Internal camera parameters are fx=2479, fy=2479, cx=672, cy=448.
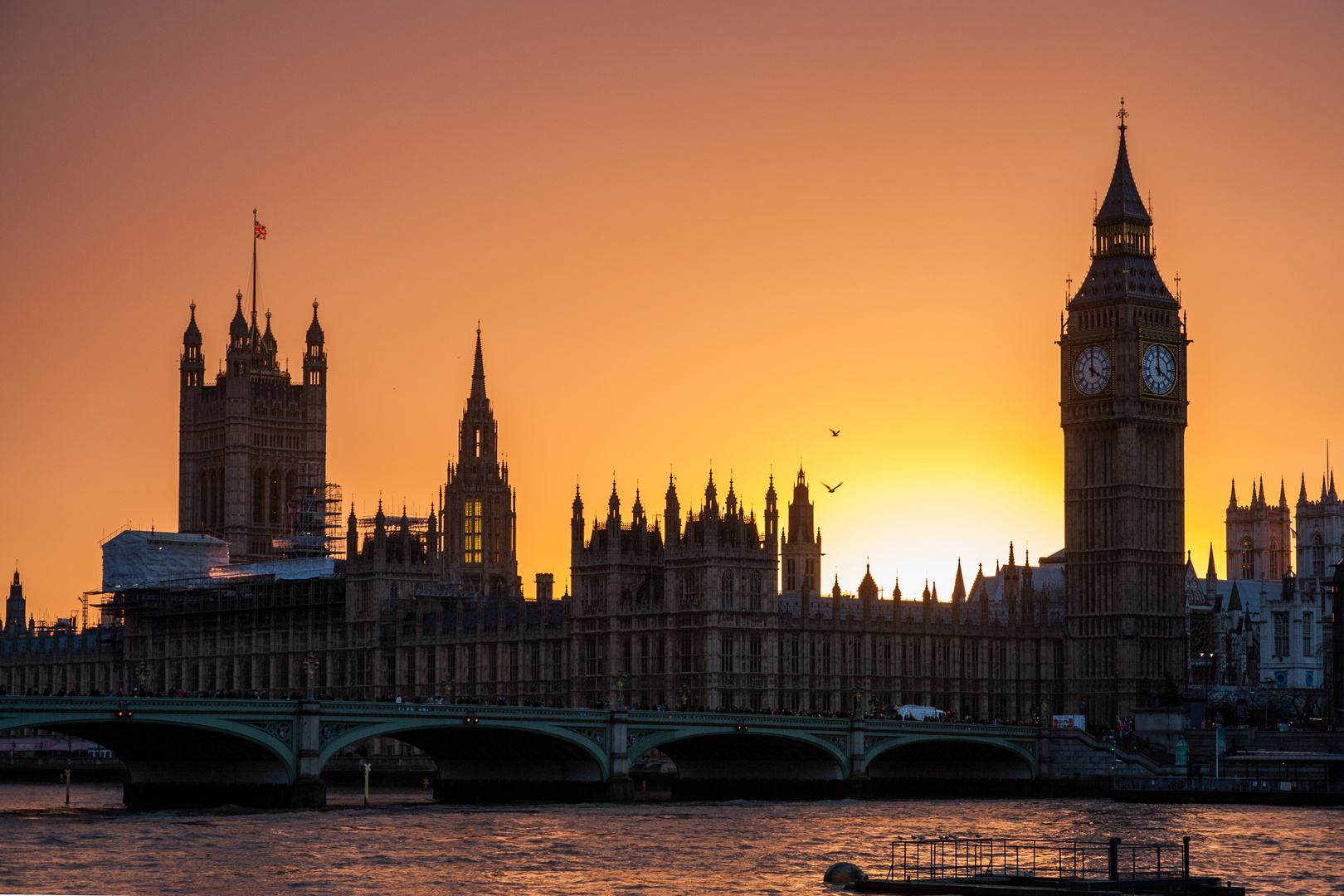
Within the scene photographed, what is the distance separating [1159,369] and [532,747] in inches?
2151

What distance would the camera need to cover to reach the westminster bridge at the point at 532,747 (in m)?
91.4

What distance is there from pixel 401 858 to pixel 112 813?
2415cm

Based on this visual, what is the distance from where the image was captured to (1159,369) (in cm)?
14250

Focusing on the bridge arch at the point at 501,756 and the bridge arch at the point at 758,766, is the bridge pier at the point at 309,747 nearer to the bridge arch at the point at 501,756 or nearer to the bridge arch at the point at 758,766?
the bridge arch at the point at 501,756

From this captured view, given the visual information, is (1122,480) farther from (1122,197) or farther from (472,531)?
(472,531)

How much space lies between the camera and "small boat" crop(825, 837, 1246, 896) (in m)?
60.1

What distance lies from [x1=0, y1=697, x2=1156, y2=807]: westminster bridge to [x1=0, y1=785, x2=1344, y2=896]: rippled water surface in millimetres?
2635

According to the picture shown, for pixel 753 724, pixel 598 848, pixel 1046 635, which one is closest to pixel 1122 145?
pixel 1046 635

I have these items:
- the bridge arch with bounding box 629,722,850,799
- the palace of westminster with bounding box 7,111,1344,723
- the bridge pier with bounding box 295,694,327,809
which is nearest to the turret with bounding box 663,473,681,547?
the palace of westminster with bounding box 7,111,1344,723

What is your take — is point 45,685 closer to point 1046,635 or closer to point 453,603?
point 453,603

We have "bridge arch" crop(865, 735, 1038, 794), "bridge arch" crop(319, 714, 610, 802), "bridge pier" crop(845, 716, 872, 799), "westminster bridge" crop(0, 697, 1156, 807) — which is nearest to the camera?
"westminster bridge" crop(0, 697, 1156, 807)

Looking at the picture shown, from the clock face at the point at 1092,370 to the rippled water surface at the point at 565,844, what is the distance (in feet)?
138

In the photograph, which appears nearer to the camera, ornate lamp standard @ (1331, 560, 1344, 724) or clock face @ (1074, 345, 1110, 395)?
ornate lamp standard @ (1331, 560, 1344, 724)

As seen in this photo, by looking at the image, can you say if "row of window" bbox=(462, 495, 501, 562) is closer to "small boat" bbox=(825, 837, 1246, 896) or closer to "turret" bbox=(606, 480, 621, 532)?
"turret" bbox=(606, 480, 621, 532)
